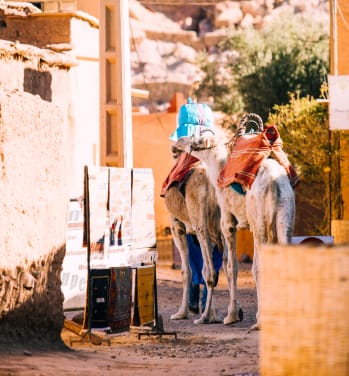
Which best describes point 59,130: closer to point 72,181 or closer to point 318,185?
point 72,181

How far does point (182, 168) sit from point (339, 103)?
390cm

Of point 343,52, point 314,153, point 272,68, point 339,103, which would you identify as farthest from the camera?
point 272,68

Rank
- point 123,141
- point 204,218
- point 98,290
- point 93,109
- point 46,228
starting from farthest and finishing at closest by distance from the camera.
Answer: point 93,109
point 123,141
point 204,218
point 98,290
point 46,228

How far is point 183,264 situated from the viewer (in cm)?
1438

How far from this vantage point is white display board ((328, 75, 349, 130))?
17.0m

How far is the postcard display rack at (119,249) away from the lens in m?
10.7

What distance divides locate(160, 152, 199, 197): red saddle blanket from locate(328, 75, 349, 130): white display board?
347 centimetres

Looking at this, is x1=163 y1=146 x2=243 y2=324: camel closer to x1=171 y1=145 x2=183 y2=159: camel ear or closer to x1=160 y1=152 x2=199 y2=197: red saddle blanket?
x1=160 y1=152 x2=199 y2=197: red saddle blanket

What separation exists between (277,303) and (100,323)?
16.9ft

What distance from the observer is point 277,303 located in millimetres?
5754

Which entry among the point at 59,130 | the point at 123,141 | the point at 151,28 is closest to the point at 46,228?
the point at 59,130

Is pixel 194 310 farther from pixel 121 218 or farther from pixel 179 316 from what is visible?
pixel 121 218

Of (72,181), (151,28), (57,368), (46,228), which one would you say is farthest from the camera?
(151,28)

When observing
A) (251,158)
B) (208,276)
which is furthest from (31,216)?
(208,276)
